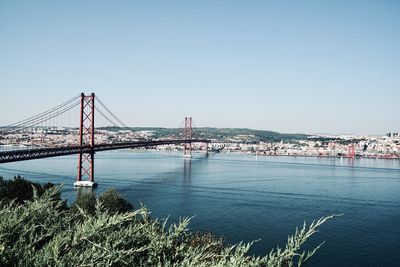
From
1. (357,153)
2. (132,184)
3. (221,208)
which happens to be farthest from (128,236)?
(357,153)

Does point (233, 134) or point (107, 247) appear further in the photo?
point (233, 134)

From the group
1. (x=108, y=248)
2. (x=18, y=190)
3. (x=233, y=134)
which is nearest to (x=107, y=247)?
(x=108, y=248)

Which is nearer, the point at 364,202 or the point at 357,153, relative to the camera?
the point at 364,202

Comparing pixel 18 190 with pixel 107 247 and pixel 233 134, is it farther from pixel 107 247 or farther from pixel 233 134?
pixel 233 134

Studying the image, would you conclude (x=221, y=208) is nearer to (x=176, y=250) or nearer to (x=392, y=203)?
(x=392, y=203)

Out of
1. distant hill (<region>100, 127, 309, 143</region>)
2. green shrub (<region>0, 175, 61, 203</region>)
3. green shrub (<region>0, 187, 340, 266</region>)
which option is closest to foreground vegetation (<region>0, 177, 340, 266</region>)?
green shrub (<region>0, 187, 340, 266</region>)

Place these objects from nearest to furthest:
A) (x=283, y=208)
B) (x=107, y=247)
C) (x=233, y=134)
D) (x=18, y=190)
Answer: (x=107, y=247), (x=18, y=190), (x=283, y=208), (x=233, y=134)

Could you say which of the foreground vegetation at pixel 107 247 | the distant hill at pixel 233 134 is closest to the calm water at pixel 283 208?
the foreground vegetation at pixel 107 247

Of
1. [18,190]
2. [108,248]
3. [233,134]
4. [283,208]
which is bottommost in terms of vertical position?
[283,208]

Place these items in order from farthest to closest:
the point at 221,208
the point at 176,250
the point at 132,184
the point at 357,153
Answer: the point at 357,153 < the point at 132,184 < the point at 221,208 < the point at 176,250

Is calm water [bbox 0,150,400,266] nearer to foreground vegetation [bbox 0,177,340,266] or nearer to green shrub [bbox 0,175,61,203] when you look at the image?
green shrub [bbox 0,175,61,203]

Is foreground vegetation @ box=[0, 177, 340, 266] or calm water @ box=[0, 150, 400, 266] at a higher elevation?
foreground vegetation @ box=[0, 177, 340, 266]
